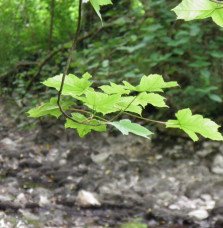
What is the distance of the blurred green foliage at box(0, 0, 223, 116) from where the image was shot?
302 centimetres

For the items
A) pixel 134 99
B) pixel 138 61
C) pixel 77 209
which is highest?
pixel 134 99

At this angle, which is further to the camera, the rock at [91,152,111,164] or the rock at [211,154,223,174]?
the rock at [91,152,111,164]

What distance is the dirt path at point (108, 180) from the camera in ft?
8.16

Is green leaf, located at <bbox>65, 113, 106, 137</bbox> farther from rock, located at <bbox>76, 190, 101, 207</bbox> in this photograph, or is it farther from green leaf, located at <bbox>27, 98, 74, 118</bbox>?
rock, located at <bbox>76, 190, 101, 207</bbox>

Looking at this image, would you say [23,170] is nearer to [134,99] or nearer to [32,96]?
[32,96]

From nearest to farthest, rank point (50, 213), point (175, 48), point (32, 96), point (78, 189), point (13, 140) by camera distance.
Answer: point (50, 213) → point (78, 189) → point (175, 48) → point (13, 140) → point (32, 96)

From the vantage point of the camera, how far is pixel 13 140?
3.64 metres

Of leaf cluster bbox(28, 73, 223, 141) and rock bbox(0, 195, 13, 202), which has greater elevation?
leaf cluster bbox(28, 73, 223, 141)

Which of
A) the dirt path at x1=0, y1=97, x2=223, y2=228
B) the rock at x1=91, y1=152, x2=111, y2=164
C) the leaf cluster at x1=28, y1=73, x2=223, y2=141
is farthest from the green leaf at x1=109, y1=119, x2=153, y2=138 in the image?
the rock at x1=91, y1=152, x2=111, y2=164

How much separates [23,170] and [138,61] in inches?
47.9

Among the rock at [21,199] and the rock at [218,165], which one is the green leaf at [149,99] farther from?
the rock at [218,165]

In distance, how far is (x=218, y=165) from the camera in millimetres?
2961

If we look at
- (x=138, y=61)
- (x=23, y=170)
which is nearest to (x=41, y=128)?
(x=23, y=170)

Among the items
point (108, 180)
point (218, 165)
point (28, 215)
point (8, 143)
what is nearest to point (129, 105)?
point (28, 215)
